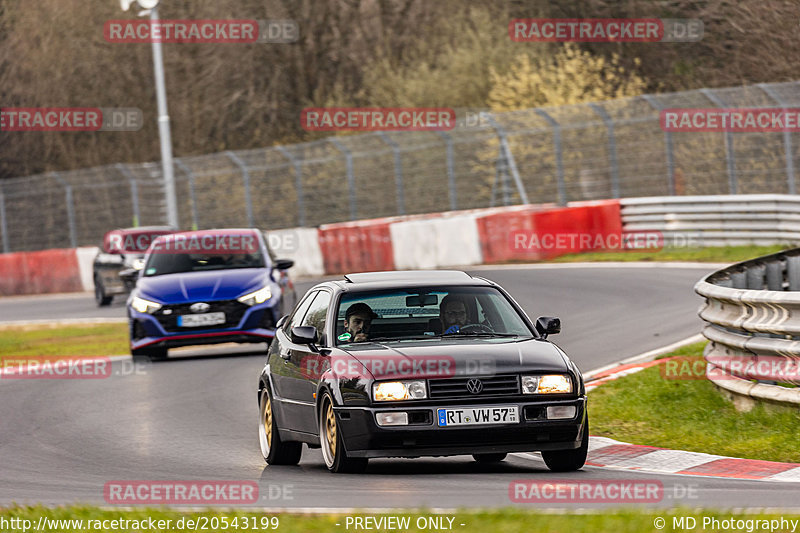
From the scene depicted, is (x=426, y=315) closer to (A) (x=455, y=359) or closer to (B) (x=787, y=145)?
(A) (x=455, y=359)

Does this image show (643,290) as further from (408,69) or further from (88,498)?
(408,69)

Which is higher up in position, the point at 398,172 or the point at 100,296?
the point at 398,172

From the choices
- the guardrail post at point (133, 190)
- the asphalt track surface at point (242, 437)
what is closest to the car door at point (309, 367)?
the asphalt track surface at point (242, 437)

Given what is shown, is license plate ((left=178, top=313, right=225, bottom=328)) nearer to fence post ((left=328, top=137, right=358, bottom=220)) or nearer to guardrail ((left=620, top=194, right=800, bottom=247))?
guardrail ((left=620, top=194, right=800, bottom=247))

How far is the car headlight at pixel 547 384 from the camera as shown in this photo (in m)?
9.05

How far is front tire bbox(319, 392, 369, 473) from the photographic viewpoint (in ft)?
30.1

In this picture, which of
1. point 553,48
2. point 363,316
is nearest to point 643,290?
point 363,316

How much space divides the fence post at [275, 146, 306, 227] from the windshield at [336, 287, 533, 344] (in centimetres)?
2555

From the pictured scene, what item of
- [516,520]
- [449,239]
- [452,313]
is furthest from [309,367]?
[449,239]

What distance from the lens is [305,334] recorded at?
995cm

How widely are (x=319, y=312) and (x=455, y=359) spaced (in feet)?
5.35

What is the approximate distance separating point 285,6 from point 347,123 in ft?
22.6

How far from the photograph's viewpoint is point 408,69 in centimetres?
4672

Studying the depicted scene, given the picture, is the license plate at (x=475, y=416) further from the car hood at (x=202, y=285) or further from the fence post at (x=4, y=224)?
the fence post at (x=4, y=224)
